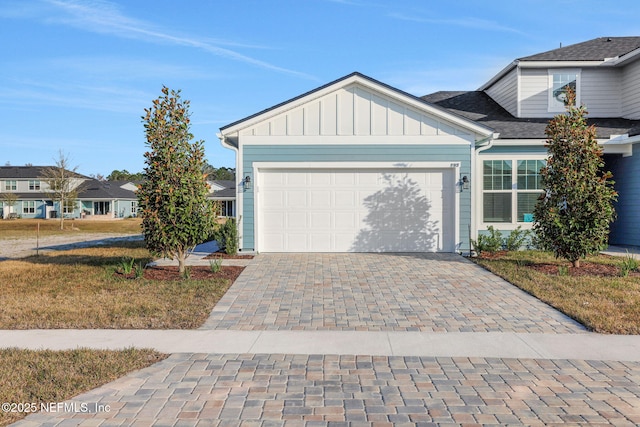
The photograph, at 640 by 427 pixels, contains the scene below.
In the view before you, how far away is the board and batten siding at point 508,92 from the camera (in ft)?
55.4

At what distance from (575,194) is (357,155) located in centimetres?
549

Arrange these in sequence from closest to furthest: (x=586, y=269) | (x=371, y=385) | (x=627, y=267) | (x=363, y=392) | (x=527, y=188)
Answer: (x=363, y=392) < (x=371, y=385) < (x=627, y=267) < (x=586, y=269) < (x=527, y=188)

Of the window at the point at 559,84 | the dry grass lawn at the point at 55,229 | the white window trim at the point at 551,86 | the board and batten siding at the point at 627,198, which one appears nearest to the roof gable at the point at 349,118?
the white window trim at the point at 551,86

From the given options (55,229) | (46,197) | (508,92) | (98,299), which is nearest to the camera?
(98,299)

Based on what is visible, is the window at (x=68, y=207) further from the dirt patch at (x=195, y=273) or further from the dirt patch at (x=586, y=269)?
the dirt patch at (x=586, y=269)

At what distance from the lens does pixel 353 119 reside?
44.7 ft

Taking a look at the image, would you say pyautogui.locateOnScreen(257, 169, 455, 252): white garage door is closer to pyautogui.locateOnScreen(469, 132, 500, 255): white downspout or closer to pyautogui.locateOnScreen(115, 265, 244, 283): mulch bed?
pyautogui.locateOnScreen(469, 132, 500, 255): white downspout

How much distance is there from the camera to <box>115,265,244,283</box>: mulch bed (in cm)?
1012

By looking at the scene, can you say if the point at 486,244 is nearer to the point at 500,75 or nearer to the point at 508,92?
the point at 508,92

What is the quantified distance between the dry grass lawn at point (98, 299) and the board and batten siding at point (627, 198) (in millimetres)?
12510

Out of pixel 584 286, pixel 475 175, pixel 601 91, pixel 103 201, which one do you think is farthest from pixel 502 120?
pixel 103 201

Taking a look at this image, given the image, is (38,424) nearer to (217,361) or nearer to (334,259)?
(217,361)

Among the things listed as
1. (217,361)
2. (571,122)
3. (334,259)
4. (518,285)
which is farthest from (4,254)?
(571,122)

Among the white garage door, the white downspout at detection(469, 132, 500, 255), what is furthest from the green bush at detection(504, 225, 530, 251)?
the white garage door
